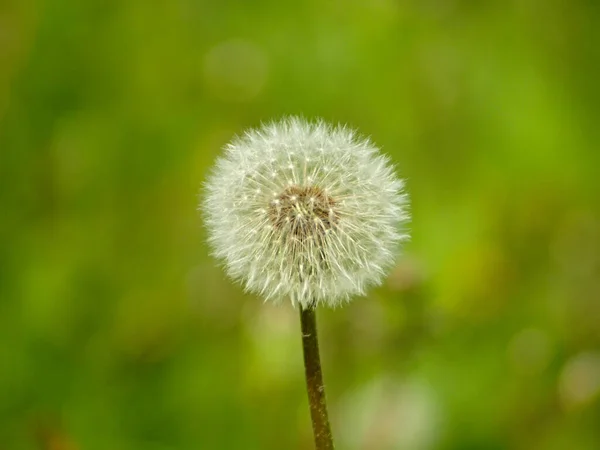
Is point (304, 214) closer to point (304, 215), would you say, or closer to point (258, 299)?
point (304, 215)

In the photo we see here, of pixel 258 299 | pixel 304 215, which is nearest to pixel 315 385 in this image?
pixel 304 215

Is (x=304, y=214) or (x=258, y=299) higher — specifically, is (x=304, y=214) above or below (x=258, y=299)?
below

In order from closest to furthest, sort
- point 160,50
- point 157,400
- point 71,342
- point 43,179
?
point 157,400, point 71,342, point 43,179, point 160,50

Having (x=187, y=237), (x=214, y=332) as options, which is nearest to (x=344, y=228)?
(x=214, y=332)

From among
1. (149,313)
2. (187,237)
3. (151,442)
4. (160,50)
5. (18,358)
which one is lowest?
(151,442)

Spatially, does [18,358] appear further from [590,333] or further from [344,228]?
[590,333]

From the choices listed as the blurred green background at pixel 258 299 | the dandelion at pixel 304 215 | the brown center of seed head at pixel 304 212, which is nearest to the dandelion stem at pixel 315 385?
the dandelion at pixel 304 215
